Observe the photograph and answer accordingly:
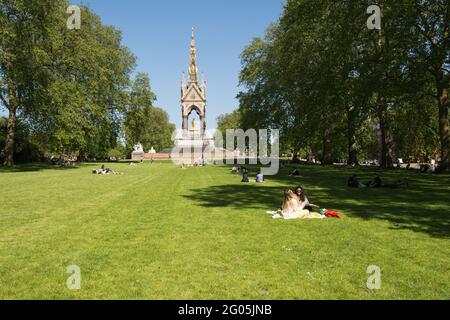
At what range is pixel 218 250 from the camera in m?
9.16

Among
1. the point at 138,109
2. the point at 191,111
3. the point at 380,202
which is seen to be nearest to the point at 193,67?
the point at 191,111

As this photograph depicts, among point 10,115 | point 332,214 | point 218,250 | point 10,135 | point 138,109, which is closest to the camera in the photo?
point 218,250

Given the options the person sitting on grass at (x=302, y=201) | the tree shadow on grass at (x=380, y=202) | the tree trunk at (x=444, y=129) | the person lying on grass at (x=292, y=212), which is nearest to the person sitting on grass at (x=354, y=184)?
the tree shadow on grass at (x=380, y=202)

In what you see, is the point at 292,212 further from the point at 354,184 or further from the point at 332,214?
the point at 354,184

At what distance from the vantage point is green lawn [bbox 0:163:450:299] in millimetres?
6730

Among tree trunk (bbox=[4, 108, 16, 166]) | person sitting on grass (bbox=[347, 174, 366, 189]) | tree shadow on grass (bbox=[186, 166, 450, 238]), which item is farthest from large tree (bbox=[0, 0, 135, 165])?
person sitting on grass (bbox=[347, 174, 366, 189])

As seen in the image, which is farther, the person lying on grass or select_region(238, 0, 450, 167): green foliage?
select_region(238, 0, 450, 167): green foliage

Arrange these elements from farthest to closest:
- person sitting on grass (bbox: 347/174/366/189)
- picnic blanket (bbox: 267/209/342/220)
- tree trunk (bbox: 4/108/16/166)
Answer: tree trunk (bbox: 4/108/16/166), person sitting on grass (bbox: 347/174/366/189), picnic blanket (bbox: 267/209/342/220)

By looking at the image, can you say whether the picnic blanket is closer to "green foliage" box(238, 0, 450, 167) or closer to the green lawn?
the green lawn

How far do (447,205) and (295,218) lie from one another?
6777mm

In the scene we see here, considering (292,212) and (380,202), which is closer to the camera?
(292,212)

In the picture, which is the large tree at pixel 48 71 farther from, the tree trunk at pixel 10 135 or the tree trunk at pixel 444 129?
the tree trunk at pixel 444 129

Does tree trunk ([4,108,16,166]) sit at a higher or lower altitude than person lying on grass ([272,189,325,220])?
higher
